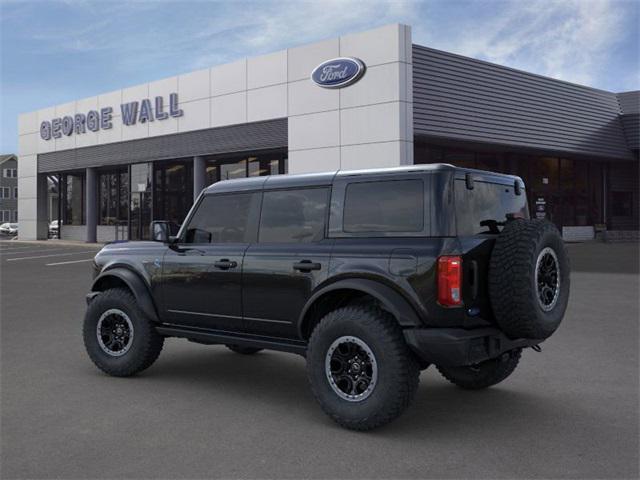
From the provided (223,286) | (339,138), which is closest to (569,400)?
(223,286)

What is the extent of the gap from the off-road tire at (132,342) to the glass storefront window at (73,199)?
35.0m

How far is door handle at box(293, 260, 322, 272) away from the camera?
493cm

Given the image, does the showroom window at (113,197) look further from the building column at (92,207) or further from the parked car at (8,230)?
the parked car at (8,230)

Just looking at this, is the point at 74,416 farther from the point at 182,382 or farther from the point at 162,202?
the point at 162,202

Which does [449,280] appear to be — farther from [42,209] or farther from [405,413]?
[42,209]

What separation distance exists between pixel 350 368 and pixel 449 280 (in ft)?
3.20

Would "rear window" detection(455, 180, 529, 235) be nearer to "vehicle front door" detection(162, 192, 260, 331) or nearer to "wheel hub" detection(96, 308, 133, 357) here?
"vehicle front door" detection(162, 192, 260, 331)

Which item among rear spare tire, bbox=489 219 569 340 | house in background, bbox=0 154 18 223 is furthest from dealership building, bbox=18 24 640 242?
house in background, bbox=0 154 18 223

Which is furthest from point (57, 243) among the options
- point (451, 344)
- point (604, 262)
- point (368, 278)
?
point (451, 344)

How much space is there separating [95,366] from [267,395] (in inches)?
83.7

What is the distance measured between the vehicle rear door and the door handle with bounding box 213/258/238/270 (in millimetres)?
127

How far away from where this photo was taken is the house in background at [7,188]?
295 feet

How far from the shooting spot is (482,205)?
497cm

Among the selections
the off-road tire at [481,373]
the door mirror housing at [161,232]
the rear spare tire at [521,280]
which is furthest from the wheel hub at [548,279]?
the door mirror housing at [161,232]
